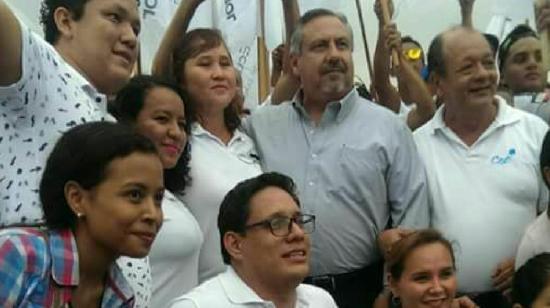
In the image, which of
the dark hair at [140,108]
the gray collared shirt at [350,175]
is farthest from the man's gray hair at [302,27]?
the dark hair at [140,108]

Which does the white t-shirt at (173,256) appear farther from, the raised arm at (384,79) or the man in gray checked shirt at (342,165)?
the raised arm at (384,79)

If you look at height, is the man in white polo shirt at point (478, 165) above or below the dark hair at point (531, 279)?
above

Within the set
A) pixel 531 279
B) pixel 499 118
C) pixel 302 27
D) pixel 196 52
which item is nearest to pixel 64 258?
pixel 196 52

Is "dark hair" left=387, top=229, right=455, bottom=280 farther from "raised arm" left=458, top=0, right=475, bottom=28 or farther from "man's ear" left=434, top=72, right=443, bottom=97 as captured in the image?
"raised arm" left=458, top=0, right=475, bottom=28

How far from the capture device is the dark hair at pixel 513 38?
522 centimetres

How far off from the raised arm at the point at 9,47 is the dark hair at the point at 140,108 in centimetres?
124

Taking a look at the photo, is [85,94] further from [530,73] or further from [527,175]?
[530,73]

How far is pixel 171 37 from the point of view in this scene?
14.1 ft

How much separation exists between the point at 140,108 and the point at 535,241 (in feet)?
5.09

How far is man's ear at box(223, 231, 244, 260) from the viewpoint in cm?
317

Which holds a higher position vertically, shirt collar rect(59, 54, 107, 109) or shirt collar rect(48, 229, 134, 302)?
shirt collar rect(59, 54, 107, 109)

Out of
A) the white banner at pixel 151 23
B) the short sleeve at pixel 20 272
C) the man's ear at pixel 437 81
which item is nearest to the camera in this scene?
the short sleeve at pixel 20 272

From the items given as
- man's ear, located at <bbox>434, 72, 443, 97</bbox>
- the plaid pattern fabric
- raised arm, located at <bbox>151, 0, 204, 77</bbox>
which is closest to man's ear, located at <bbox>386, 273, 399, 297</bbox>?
man's ear, located at <bbox>434, 72, 443, 97</bbox>

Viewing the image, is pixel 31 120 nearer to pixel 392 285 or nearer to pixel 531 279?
pixel 392 285
